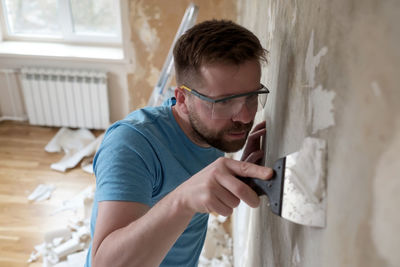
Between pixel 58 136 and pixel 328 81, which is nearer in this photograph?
pixel 328 81

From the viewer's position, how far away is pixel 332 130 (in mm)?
618

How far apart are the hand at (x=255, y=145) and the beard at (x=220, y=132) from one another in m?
0.13

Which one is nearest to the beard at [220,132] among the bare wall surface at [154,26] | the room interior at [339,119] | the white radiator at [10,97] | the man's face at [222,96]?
the man's face at [222,96]

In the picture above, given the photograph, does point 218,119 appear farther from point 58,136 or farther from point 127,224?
point 58,136

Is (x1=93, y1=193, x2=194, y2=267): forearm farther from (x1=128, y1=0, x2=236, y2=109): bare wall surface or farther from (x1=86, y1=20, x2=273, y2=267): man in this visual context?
(x1=128, y1=0, x2=236, y2=109): bare wall surface

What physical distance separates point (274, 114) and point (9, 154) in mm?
3802

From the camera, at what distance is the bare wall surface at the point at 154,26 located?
360cm

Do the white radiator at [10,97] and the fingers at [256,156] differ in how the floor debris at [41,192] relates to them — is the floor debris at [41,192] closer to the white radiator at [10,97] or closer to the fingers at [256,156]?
the white radiator at [10,97]

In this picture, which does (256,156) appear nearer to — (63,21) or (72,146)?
(72,146)

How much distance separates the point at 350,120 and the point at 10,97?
4.99 metres

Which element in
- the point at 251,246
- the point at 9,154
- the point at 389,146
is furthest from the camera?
the point at 9,154

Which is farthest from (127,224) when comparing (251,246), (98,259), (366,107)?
(251,246)

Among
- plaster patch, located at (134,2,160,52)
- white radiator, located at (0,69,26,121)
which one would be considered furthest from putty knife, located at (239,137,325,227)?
white radiator, located at (0,69,26,121)

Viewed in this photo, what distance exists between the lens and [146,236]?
0.87 m
